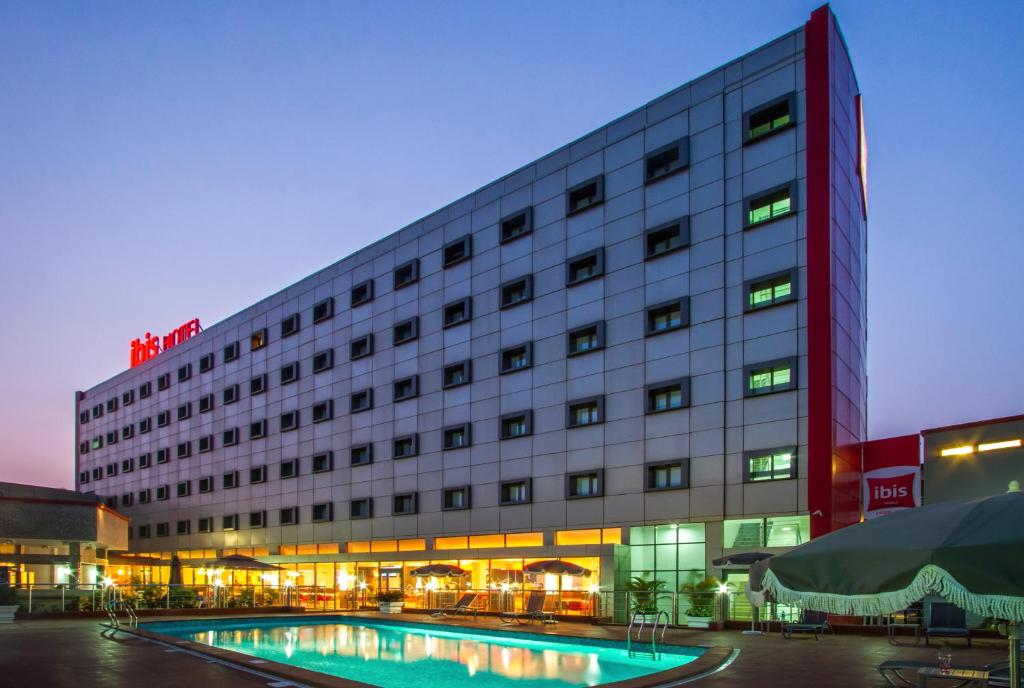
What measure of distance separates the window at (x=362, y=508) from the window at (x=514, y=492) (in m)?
10.5

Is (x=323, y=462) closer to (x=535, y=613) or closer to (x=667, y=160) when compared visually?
(x=535, y=613)

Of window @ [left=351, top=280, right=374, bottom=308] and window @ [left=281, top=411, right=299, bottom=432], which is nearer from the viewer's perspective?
window @ [left=351, top=280, right=374, bottom=308]

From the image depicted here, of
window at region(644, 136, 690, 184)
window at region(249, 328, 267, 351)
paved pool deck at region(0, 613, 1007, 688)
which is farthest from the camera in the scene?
window at region(249, 328, 267, 351)

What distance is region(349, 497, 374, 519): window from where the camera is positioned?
4666cm

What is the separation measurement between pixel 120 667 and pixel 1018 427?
25.2m

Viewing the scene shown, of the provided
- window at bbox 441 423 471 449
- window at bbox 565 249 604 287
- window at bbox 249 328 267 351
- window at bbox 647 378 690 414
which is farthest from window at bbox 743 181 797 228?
Answer: window at bbox 249 328 267 351

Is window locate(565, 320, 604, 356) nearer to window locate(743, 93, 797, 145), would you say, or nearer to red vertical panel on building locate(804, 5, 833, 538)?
red vertical panel on building locate(804, 5, 833, 538)

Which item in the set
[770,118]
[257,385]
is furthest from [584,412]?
[257,385]

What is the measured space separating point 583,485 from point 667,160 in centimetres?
1322

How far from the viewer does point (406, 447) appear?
44844 millimetres

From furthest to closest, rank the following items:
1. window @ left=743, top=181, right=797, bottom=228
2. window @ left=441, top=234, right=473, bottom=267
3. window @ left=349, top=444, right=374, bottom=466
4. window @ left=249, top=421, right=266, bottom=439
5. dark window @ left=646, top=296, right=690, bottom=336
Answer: window @ left=249, top=421, right=266, bottom=439, window @ left=349, top=444, right=374, bottom=466, window @ left=441, top=234, right=473, bottom=267, dark window @ left=646, top=296, right=690, bottom=336, window @ left=743, top=181, right=797, bottom=228

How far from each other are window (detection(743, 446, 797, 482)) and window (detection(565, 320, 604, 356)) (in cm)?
794

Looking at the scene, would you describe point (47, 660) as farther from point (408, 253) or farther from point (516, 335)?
point (408, 253)

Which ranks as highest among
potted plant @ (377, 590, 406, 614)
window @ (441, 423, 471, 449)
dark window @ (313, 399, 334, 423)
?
dark window @ (313, 399, 334, 423)
